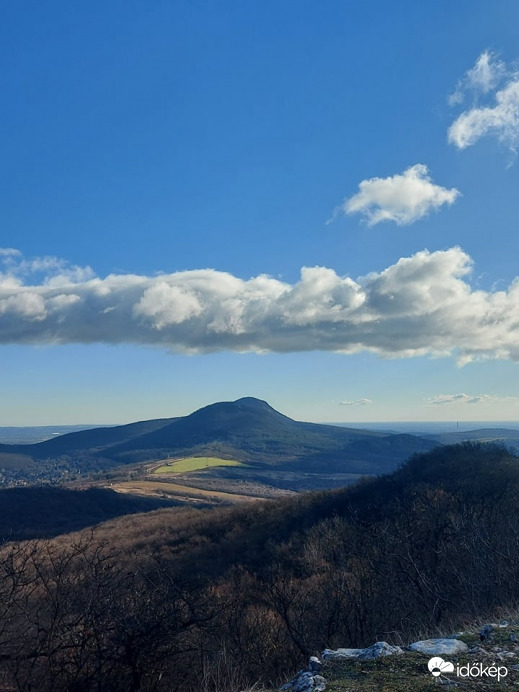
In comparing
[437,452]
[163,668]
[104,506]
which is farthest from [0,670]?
[104,506]

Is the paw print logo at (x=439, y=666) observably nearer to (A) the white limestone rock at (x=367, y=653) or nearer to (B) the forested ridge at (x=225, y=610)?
(A) the white limestone rock at (x=367, y=653)

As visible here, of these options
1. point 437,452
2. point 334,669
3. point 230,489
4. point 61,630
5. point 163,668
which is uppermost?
point 334,669

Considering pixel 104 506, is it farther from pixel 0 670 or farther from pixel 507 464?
pixel 0 670

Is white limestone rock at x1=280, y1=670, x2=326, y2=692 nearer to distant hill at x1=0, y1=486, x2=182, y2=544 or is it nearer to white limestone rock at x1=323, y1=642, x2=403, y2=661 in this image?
white limestone rock at x1=323, y1=642, x2=403, y2=661

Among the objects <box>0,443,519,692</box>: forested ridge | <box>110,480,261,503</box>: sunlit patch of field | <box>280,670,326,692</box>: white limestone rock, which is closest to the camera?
<box>280,670,326,692</box>: white limestone rock

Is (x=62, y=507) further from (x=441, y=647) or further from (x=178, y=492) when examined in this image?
(x=441, y=647)

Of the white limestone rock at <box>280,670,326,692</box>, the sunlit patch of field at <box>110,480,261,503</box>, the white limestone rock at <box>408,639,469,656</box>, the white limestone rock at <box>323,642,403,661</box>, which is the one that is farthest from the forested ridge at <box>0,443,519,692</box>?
the sunlit patch of field at <box>110,480,261,503</box>
